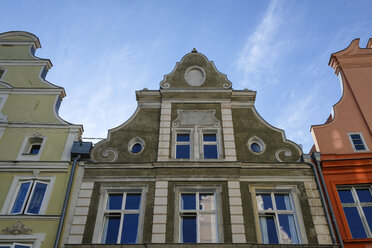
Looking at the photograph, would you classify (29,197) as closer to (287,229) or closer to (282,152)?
(287,229)

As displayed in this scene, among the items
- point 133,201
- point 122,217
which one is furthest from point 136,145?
point 122,217

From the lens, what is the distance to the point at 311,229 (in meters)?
11.4

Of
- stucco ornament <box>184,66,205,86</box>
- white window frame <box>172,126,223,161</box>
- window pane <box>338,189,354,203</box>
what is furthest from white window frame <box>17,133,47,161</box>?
window pane <box>338,189,354,203</box>

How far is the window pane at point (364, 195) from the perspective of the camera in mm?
12184

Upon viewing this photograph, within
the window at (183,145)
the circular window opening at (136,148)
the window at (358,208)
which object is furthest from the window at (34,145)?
the window at (358,208)

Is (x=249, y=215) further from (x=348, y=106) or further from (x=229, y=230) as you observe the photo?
(x=348, y=106)

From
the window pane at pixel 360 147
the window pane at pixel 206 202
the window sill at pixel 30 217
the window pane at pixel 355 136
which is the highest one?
the window pane at pixel 355 136

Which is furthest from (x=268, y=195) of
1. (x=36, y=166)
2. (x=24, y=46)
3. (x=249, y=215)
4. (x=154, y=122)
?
(x=24, y=46)

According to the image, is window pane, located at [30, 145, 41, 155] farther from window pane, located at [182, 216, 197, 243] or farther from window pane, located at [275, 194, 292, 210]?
window pane, located at [275, 194, 292, 210]

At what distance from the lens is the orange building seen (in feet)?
38.2

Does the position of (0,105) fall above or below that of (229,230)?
above

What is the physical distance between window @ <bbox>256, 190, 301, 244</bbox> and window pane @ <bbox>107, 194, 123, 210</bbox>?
469 centimetres

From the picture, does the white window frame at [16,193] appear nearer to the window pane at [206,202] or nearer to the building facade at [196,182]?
the building facade at [196,182]

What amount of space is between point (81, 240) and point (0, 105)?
741cm
